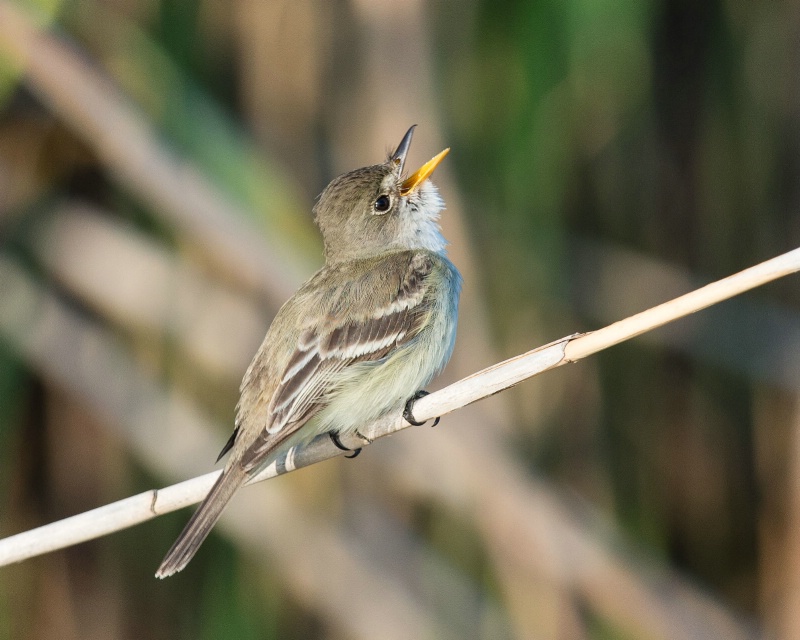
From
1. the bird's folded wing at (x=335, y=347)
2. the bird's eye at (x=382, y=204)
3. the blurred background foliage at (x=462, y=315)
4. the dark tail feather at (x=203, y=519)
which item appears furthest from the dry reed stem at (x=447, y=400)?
the blurred background foliage at (x=462, y=315)

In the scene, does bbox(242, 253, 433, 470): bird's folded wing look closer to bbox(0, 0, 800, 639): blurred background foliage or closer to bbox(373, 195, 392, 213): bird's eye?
bbox(373, 195, 392, 213): bird's eye

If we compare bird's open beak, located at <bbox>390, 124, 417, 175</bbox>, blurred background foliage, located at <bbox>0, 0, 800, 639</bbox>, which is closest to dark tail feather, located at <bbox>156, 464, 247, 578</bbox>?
blurred background foliage, located at <bbox>0, 0, 800, 639</bbox>

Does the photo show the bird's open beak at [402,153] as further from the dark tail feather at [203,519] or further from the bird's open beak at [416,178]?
the dark tail feather at [203,519]

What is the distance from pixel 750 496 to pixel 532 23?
257 cm

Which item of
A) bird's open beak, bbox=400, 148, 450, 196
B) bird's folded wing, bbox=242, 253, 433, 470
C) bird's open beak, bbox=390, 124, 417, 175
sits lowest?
bird's folded wing, bbox=242, 253, 433, 470

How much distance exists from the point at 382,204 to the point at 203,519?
1.70m

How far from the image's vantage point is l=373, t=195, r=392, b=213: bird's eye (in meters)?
4.36

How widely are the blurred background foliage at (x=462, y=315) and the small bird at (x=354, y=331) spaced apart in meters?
0.42

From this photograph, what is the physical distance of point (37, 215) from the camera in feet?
16.5

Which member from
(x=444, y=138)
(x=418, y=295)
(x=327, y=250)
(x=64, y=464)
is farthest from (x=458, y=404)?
(x=64, y=464)

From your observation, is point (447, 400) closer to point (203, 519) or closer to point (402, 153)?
point (203, 519)

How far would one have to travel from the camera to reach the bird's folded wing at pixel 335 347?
3.50m

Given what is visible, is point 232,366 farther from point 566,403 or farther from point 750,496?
point 750,496

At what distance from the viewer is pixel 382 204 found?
14.4 feet
